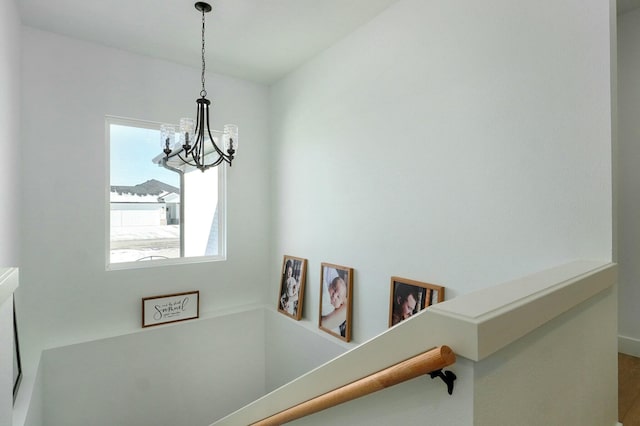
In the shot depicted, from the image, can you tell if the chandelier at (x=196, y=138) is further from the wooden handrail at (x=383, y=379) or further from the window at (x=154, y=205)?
the wooden handrail at (x=383, y=379)

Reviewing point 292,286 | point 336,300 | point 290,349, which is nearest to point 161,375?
point 290,349

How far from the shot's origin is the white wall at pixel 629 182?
2.45m

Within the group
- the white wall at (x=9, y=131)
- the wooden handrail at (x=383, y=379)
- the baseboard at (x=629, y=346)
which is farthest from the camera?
the baseboard at (x=629, y=346)

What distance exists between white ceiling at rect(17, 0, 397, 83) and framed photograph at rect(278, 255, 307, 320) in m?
1.89

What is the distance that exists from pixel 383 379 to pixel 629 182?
280cm

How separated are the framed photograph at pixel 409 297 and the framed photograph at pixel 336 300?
43cm

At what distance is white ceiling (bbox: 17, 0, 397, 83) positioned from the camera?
2240 mm

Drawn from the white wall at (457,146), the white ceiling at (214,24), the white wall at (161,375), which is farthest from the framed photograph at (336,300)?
the white ceiling at (214,24)

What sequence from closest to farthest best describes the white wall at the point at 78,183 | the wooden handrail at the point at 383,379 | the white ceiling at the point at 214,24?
the wooden handrail at the point at 383,379 → the white ceiling at the point at 214,24 → the white wall at the point at 78,183

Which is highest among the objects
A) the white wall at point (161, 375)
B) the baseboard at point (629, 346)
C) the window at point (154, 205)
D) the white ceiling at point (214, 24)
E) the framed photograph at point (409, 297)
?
the white ceiling at point (214, 24)

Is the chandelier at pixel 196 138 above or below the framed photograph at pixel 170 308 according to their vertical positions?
above

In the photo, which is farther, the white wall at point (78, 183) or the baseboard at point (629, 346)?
the white wall at point (78, 183)

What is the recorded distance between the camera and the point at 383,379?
0.80m

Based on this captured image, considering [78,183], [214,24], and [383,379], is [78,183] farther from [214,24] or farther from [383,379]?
[383,379]
